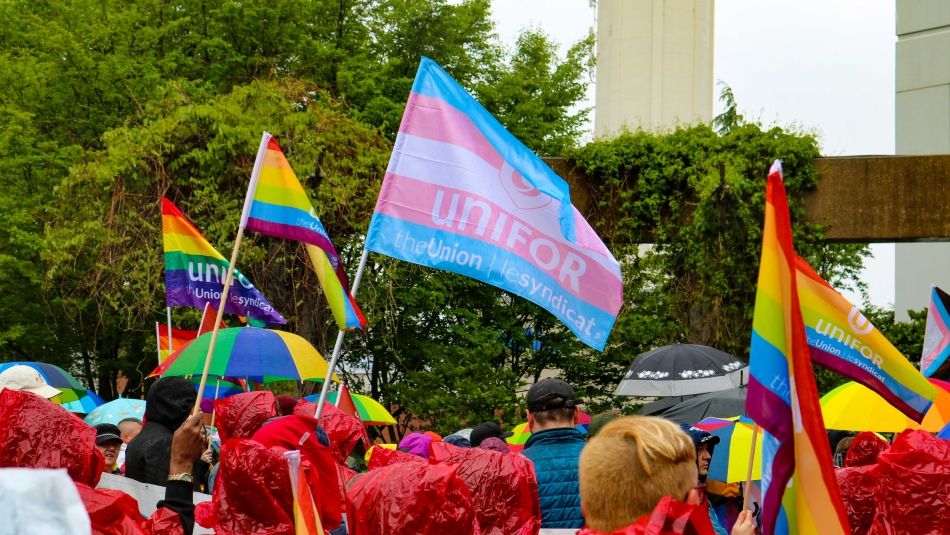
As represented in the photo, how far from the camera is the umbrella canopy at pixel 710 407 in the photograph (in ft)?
32.5

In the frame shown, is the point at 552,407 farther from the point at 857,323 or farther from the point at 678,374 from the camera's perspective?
the point at 678,374

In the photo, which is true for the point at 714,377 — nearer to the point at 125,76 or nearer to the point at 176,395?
the point at 176,395

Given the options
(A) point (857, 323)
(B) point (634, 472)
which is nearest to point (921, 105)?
(A) point (857, 323)

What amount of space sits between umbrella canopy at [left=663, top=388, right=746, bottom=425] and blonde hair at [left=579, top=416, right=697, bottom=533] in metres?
6.49

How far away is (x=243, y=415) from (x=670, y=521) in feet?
9.28

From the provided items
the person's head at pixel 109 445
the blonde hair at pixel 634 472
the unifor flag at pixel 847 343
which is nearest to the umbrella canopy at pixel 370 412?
the person's head at pixel 109 445

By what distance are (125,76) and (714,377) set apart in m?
14.9

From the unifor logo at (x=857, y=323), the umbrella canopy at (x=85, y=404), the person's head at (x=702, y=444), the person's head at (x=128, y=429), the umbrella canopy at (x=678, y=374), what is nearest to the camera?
the unifor logo at (x=857, y=323)

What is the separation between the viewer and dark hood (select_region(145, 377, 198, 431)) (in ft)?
20.1

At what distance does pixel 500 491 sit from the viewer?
175 inches

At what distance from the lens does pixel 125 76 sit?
22.3m

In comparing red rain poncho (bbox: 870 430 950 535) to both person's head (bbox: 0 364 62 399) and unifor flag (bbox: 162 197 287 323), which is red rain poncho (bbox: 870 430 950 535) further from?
unifor flag (bbox: 162 197 287 323)

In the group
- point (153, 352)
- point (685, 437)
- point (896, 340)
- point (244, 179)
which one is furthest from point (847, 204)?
point (685, 437)

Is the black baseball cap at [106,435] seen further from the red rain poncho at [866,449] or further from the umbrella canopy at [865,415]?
the umbrella canopy at [865,415]
